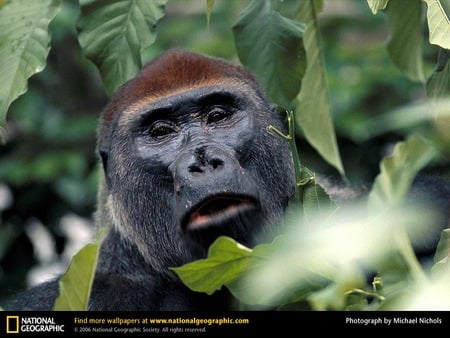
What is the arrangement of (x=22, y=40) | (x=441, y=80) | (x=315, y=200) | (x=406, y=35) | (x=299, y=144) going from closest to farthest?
(x=315, y=200) < (x=441, y=80) < (x=22, y=40) < (x=406, y=35) < (x=299, y=144)

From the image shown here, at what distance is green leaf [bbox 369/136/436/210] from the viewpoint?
2.72 metres

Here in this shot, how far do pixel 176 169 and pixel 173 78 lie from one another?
80cm

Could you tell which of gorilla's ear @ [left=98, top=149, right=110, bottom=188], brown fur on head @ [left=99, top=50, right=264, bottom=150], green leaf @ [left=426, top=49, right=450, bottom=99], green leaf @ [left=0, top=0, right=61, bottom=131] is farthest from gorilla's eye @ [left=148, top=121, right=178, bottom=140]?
green leaf @ [left=426, top=49, right=450, bottom=99]

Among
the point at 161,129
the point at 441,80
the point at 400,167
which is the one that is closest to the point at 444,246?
the point at 400,167

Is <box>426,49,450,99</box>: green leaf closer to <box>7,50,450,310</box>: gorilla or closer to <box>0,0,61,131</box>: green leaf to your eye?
<box>7,50,450,310</box>: gorilla

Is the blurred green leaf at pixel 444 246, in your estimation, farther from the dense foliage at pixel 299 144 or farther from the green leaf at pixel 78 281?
the green leaf at pixel 78 281

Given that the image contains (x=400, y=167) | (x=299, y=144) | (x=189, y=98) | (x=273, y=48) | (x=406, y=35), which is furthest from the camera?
(x=299, y=144)

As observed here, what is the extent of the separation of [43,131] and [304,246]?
6.56 metres

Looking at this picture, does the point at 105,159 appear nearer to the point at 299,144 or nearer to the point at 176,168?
the point at 176,168
